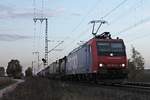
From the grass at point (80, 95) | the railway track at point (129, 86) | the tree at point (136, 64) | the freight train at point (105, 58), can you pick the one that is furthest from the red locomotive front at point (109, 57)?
the tree at point (136, 64)

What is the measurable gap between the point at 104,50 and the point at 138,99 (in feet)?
49.5

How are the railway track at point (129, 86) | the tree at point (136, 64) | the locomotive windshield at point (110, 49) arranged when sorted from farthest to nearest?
the tree at point (136, 64)
the locomotive windshield at point (110, 49)
the railway track at point (129, 86)

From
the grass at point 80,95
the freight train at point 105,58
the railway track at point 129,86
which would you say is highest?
the freight train at point 105,58

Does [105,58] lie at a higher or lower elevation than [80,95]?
higher

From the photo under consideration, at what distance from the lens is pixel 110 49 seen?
31.9 meters

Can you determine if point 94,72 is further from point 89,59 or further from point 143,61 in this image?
point 143,61

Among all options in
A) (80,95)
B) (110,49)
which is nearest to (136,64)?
(110,49)

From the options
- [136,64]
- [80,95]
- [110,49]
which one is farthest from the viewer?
[136,64]

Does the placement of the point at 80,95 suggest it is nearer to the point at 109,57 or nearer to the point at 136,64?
the point at 109,57

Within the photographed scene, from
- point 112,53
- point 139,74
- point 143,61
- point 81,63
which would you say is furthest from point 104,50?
point 143,61

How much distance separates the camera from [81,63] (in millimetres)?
36781

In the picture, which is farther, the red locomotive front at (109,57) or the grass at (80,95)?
the red locomotive front at (109,57)

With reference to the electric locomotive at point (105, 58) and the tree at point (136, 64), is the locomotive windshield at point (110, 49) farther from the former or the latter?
the tree at point (136, 64)

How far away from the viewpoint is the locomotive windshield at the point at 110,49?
104ft
